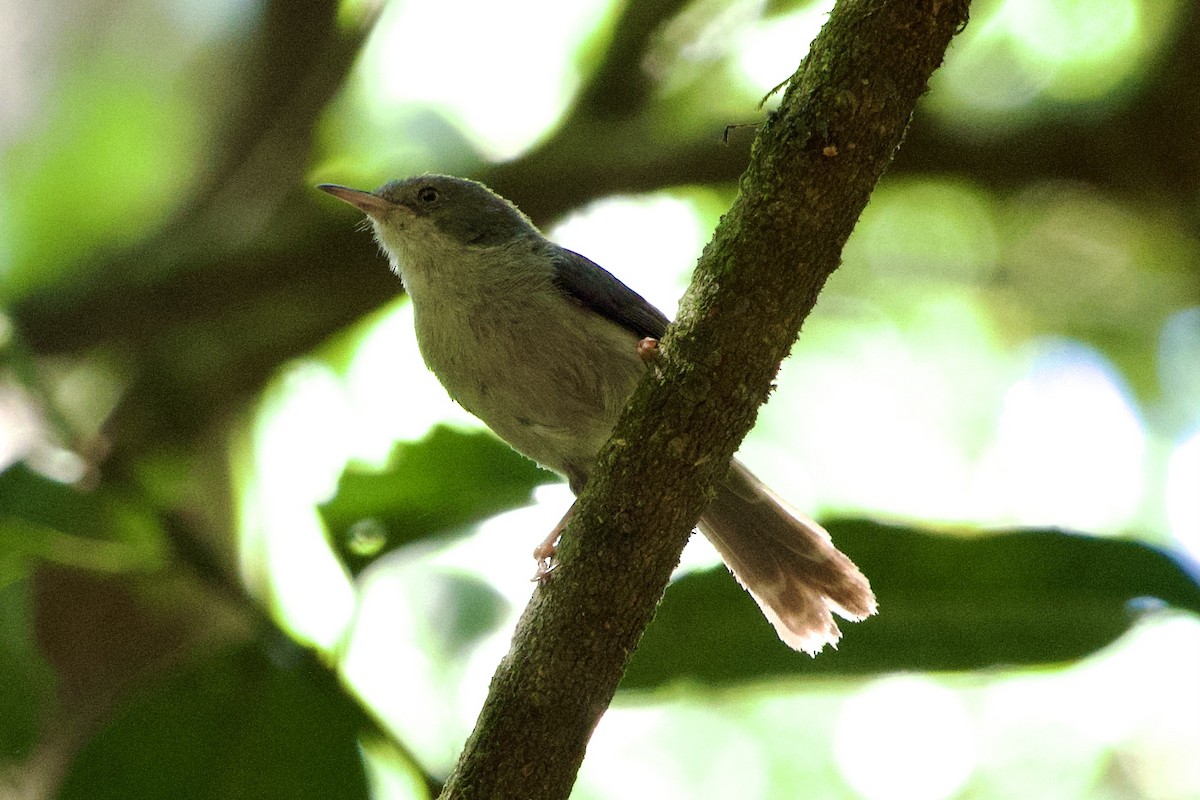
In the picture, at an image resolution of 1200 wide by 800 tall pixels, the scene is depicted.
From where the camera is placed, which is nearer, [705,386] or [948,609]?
[705,386]

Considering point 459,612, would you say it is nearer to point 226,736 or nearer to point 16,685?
point 226,736

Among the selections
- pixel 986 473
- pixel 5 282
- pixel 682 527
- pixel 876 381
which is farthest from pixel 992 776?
pixel 5 282

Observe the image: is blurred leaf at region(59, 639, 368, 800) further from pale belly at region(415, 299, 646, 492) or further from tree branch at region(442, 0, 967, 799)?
pale belly at region(415, 299, 646, 492)

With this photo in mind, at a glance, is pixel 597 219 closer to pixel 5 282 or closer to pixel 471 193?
pixel 471 193

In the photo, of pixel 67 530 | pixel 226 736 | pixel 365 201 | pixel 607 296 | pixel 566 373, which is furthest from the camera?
pixel 365 201

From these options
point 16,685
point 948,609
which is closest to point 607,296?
point 948,609

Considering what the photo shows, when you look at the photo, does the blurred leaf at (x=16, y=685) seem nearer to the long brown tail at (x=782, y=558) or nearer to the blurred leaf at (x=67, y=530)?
the blurred leaf at (x=67, y=530)

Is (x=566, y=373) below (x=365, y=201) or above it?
below
